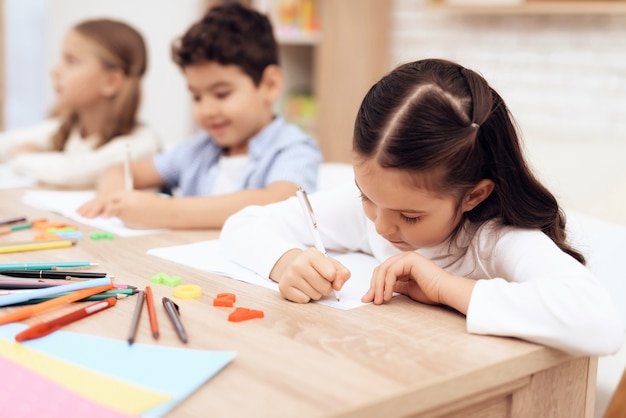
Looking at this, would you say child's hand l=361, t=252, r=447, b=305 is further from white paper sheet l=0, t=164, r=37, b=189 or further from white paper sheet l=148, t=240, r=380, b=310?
white paper sheet l=0, t=164, r=37, b=189

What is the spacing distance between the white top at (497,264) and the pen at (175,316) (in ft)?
0.64

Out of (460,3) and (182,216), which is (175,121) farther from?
(182,216)

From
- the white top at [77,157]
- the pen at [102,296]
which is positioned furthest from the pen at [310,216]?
the white top at [77,157]

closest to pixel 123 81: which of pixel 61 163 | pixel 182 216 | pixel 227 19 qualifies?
pixel 61 163

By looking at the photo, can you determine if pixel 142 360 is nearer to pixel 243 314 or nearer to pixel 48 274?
pixel 243 314

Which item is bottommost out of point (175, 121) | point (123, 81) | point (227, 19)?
point (175, 121)

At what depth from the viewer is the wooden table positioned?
636 mm

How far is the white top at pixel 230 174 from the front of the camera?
1677 mm

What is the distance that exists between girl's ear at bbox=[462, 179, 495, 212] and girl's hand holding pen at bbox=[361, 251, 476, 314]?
0.11 metres

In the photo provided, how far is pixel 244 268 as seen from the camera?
1.08 m

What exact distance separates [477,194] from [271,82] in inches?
33.7

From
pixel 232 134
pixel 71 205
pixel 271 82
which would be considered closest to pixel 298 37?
pixel 271 82

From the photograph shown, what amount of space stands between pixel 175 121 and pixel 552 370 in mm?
3381

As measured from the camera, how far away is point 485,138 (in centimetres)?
94
